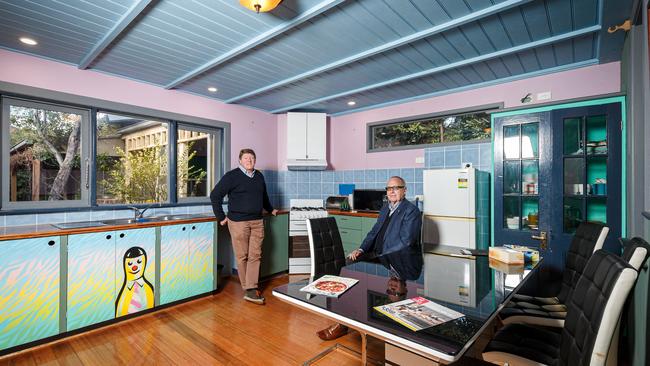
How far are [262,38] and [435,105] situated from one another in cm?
266

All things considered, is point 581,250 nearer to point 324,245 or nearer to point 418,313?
point 418,313

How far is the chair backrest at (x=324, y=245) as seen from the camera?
234 cm

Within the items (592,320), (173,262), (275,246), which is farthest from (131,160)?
(592,320)

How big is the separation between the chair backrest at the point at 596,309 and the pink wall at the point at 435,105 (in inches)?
114

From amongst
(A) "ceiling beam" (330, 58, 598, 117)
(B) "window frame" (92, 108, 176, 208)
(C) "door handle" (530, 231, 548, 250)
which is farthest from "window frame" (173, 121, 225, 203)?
(C) "door handle" (530, 231, 548, 250)

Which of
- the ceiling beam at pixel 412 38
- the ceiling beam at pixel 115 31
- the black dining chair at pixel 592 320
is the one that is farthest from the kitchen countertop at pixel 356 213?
the ceiling beam at pixel 115 31

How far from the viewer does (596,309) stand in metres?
0.96

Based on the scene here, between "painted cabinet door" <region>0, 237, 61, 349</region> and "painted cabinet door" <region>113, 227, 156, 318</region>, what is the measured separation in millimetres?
442

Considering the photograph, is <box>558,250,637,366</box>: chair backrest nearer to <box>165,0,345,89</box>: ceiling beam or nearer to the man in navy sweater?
<box>165,0,345,89</box>: ceiling beam

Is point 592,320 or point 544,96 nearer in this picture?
point 592,320

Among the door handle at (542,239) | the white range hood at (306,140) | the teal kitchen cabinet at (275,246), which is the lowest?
the teal kitchen cabinet at (275,246)

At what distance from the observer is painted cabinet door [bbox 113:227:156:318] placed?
285 cm

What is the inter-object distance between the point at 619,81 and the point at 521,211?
1.56m

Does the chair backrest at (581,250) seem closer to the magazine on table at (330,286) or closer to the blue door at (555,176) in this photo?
the blue door at (555,176)
